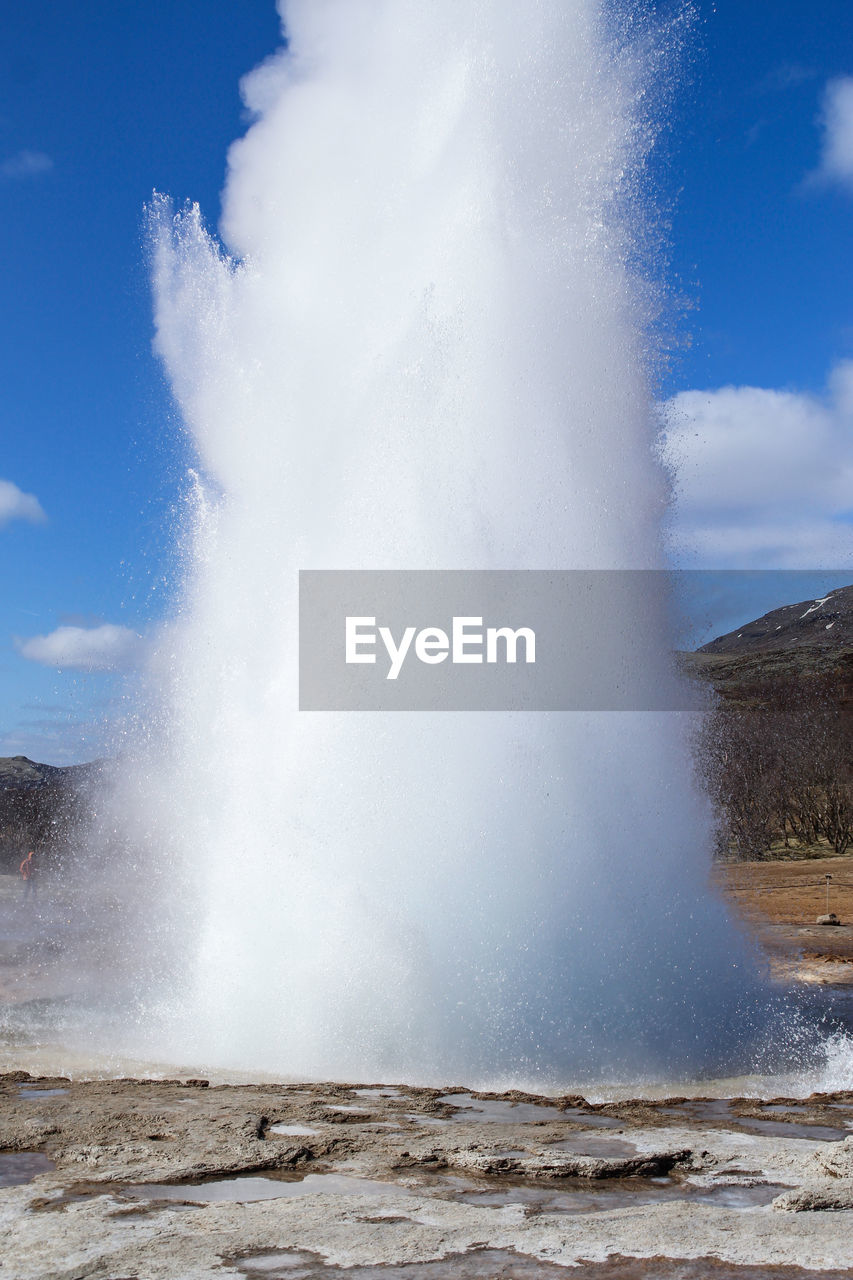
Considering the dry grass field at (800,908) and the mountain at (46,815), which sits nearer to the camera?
the dry grass field at (800,908)

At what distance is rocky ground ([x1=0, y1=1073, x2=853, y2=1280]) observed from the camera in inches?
143

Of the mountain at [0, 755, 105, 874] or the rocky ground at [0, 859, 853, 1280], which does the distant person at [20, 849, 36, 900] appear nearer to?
the mountain at [0, 755, 105, 874]

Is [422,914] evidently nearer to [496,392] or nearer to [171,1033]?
[171,1033]

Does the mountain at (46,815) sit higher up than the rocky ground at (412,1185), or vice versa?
the mountain at (46,815)

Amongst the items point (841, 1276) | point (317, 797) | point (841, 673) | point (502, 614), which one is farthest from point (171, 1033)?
point (841, 673)

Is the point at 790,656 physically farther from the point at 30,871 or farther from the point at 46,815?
the point at 30,871

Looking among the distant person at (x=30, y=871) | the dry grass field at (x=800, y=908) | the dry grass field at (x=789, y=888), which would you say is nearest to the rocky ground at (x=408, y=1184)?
the dry grass field at (x=800, y=908)

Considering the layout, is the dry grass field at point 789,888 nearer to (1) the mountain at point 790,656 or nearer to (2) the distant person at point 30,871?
(1) the mountain at point 790,656

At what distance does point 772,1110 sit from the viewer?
6.46m

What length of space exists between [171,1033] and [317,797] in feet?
7.67

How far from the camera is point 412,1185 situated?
470cm

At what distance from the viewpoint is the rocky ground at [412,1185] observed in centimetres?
363

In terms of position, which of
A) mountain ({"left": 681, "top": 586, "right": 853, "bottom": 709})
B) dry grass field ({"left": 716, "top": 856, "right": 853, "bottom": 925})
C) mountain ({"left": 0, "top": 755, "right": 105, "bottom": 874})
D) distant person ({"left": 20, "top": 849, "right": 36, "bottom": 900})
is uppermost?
mountain ({"left": 681, "top": 586, "right": 853, "bottom": 709})

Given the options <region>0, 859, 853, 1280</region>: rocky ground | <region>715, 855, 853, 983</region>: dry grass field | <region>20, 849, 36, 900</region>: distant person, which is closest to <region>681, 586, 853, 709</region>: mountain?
<region>715, 855, 853, 983</region>: dry grass field
